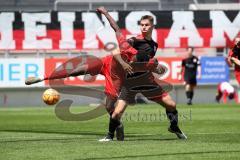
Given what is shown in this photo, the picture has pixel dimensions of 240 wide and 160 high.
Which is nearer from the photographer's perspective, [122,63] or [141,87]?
[122,63]

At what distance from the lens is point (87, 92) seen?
3238 centimetres

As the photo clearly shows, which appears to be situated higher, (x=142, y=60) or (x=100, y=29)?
(x=142, y=60)

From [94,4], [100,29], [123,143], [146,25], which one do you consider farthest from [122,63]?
[94,4]

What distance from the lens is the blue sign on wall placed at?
32562mm

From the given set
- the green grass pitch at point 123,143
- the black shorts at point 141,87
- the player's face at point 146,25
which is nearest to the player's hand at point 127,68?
the black shorts at point 141,87

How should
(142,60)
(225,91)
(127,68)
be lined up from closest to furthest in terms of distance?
(127,68) → (142,60) → (225,91)

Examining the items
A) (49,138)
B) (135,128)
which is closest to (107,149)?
(49,138)

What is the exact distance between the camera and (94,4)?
114 feet

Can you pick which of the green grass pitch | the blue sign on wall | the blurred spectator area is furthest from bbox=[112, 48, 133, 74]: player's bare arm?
the blurred spectator area

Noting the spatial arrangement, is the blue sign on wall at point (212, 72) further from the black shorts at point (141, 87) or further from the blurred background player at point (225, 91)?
the black shorts at point (141, 87)

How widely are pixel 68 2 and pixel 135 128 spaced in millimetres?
20142

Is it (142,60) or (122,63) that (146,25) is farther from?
(122,63)

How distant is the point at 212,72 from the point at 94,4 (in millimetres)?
7000

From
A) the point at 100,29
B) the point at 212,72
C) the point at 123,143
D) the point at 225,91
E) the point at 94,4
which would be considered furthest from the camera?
the point at 94,4
